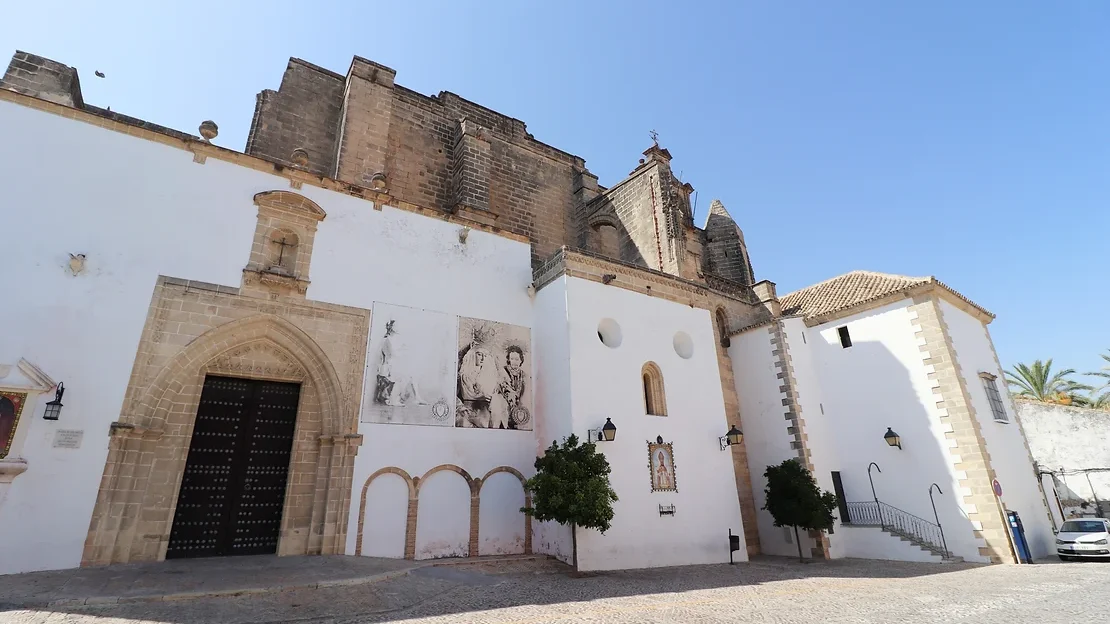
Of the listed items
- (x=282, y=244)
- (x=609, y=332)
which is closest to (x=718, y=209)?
(x=609, y=332)

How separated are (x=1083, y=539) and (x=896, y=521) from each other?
161 inches

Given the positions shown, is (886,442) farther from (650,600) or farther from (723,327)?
(650,600)

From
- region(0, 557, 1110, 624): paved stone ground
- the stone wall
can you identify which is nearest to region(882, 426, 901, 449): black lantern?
region(0, 557, 1110, 624): paved stone ground

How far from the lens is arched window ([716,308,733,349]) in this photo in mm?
15469

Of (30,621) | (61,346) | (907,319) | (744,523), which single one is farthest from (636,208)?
(30,621)

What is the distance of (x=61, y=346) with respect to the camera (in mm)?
7543

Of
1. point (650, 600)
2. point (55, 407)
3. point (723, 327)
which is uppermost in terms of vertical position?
point (723, 327)

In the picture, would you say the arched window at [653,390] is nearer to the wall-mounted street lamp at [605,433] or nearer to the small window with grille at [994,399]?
the wall-mounted street lamp at [605,433]

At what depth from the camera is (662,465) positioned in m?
10.8

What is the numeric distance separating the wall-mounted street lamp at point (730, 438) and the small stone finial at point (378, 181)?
9.38m

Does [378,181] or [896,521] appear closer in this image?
[378,181]

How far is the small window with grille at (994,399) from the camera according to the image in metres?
13.7

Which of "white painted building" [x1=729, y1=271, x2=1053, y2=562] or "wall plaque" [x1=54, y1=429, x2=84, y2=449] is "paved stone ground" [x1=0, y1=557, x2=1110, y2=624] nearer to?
"white painted building" [x1=729, y1=271, x2=1053, y2=562]

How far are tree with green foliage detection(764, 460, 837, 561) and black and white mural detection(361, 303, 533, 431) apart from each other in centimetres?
611
